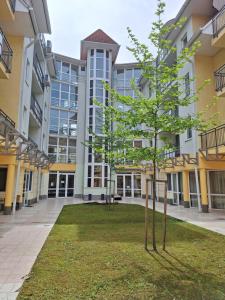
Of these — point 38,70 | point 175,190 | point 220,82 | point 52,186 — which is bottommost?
point 175,190

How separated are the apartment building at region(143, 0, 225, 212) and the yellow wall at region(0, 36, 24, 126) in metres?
9.15

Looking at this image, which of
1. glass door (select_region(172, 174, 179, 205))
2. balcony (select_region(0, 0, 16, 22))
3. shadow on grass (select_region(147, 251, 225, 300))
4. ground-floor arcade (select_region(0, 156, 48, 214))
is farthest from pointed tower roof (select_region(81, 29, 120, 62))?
shadow on grass (select_region(147, 251, 225, 300))

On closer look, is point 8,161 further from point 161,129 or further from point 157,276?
point 157,276

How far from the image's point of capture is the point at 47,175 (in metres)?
27.0

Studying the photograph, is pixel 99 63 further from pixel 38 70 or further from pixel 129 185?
pixel 129 185

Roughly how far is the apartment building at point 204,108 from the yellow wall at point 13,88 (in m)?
9.15

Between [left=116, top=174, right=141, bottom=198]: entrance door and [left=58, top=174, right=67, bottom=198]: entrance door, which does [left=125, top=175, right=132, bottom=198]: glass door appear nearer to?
[left=116, top=174, right=141, bottom=198]: entrance door

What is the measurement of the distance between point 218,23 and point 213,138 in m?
6.95

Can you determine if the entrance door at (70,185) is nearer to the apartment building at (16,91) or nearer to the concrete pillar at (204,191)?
the apartment building at (16,91)

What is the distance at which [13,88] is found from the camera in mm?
14461

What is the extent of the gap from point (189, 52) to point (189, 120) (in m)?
1.76

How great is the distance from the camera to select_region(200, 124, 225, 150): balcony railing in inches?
497

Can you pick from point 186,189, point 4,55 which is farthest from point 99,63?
point 186,189

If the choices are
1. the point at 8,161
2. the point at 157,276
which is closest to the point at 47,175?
the point at 8,161
